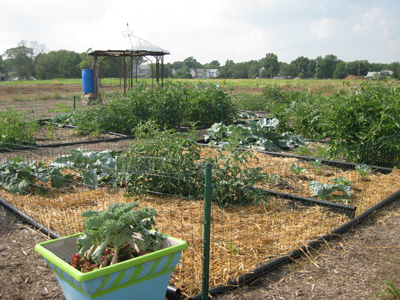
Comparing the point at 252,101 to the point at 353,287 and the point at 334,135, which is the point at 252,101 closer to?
the point at 334,135

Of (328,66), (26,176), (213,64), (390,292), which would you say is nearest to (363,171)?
(390,292)

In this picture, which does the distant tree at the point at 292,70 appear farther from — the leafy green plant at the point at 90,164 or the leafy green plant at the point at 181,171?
the leafy green plant at the point at 181,171

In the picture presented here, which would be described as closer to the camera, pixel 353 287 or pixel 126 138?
pixel 353 287

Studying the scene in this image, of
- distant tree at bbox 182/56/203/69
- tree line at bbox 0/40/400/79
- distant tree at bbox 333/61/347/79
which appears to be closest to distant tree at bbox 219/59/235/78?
tree line at bbox 0/40/400/79

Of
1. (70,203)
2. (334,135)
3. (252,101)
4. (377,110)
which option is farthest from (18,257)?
(252,101)

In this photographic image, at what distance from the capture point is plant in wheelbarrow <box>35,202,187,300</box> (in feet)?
5.87

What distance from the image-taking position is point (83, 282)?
5.65ft

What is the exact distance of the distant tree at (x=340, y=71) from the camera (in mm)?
91431

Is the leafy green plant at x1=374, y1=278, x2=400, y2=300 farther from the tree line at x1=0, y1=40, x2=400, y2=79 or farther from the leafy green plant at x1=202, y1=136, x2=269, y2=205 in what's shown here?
the tree line at x1=0, y1=40, x2=400, y2=79

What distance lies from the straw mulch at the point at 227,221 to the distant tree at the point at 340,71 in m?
94.7

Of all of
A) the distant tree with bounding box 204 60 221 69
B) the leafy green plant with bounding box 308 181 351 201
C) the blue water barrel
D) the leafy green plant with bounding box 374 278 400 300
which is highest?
the distant tree with bounding box 204 60 221 69

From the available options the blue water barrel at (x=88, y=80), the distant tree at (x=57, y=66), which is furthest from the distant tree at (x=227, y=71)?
the blue water barrel at (x=88, y=80)

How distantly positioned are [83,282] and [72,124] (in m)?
9.16

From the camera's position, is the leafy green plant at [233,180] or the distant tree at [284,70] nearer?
the leafy green plant at [233,180]
